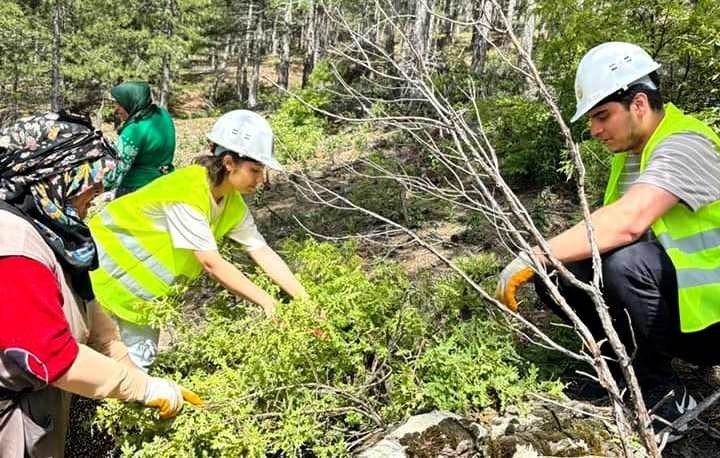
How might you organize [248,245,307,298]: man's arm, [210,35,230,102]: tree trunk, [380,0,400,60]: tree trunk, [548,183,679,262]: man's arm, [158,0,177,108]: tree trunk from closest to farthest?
[380,0,400,60]: tree trunk < [548,183,679,262]: man's arm < [248,245,307,298]: man's arm < [158,0,177,108]: tree trunk < [210,35,230,102]: tree trunk

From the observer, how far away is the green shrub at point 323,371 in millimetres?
2188

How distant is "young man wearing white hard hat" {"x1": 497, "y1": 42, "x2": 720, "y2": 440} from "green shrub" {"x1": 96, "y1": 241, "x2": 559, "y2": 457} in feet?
1.24

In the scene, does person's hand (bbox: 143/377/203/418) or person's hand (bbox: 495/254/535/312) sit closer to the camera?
person's hand (bbox: 143/377/203/418)

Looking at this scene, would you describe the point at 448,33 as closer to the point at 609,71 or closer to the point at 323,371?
the point at 609,71

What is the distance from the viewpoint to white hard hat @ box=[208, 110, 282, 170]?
2605 mm

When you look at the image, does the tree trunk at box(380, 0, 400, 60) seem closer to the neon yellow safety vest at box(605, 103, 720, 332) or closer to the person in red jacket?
the person in red jacket

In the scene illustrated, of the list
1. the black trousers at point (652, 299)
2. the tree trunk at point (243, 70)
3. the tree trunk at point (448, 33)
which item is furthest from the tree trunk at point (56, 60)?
→ the black trousers at point (652, 299)

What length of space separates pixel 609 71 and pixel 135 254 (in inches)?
88.1

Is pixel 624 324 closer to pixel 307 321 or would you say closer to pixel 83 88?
pixel 307 321

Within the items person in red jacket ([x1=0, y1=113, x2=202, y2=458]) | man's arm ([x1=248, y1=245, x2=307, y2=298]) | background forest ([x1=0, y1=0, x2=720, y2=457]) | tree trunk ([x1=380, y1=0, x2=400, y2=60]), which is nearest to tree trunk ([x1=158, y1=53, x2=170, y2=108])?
tree trunk ([x1=380, y1=0, x2=400, y2=60])

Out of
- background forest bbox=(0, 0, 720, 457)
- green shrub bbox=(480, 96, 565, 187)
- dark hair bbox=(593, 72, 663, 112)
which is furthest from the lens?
green shrub bbox=(480, 96, 565, 187)

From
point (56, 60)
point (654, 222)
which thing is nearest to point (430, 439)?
point (654, 222)

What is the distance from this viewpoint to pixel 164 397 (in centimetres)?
213

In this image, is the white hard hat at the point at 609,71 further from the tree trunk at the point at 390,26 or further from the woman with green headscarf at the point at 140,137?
the woman with green headscarf at the point at 140,137
